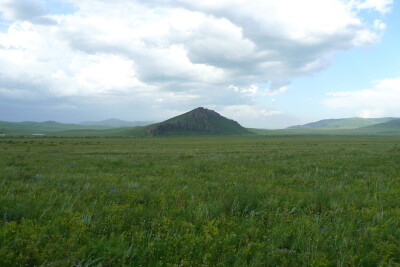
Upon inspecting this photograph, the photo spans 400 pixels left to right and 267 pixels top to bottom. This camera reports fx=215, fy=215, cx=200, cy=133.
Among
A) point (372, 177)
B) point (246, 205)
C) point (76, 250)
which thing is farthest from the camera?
point (372, 177)

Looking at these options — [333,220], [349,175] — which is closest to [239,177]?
[333,220]

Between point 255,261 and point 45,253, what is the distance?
2.70 metres

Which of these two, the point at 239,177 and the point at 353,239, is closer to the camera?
the point at 353,239

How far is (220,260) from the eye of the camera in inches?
117

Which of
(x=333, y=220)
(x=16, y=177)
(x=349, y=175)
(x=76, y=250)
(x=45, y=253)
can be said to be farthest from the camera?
(x=349, y=175)

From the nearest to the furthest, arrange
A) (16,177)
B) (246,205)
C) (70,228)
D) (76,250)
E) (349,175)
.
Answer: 1. (76,250)
2. (70,228)
3. (246,205)
4. (16,177)
5. (349,175)

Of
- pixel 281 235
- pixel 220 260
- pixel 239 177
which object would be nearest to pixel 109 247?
pixel 220 260

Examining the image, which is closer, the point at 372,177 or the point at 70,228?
the point at 70,228

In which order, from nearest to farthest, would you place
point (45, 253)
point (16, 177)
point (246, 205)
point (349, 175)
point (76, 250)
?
point (45, 253) < point (76, 250) < point (246, 205) < point (16, 177) < point (349, 175)

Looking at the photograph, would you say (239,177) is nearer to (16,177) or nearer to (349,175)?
(349,175)

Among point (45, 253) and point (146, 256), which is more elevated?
point (45, 253)

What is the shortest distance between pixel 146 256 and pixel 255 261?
148 cm

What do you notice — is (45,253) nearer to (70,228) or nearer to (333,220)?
(70,228)

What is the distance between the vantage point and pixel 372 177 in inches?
328
